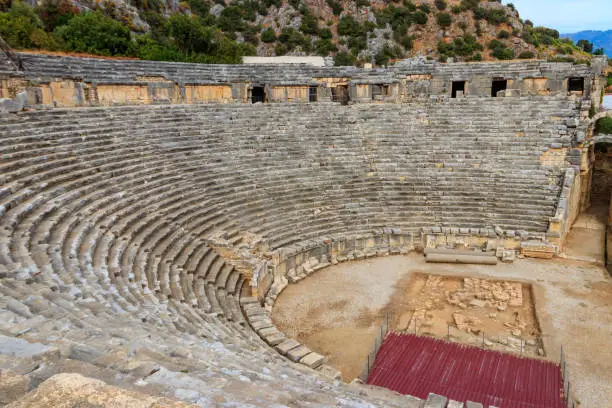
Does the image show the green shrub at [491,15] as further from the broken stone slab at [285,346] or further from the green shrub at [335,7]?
the broken stone slab at [285,346]

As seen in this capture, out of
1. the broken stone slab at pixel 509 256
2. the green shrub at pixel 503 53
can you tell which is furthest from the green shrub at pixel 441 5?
the broken stone slab at pixel 509 256

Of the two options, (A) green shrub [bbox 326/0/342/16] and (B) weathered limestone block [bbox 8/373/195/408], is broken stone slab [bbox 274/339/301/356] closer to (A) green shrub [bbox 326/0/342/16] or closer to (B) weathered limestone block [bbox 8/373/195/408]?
(B) weathered limestone block [bbox 8/373/195/408]

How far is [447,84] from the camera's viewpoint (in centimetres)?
1891

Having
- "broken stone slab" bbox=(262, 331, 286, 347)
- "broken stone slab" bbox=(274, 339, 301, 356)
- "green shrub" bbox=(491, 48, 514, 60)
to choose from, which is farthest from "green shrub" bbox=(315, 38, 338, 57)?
"broken stone slab" bbox=(274, 339, 301, 356)

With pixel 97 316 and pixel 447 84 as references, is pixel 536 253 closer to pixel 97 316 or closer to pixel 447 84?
pixel 447 84

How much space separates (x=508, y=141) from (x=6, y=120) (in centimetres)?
1474

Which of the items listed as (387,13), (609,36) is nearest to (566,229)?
(387,13)

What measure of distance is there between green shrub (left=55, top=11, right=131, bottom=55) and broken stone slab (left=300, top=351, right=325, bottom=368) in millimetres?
23043

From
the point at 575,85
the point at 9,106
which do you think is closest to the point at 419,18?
the point at 575,85

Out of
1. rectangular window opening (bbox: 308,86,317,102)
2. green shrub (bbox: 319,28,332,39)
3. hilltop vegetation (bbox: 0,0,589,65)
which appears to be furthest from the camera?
green shrub (bbox: 319,28,332,39)

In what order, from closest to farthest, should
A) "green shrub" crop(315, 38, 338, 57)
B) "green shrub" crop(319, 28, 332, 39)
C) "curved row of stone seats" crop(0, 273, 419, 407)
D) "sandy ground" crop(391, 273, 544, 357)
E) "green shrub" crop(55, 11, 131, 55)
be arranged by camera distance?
"curved row of stone seats" crop(0, 273, 419, 407) < "sandy ground" crop(391, 273, 544, 357) < "green shrub" crop(55, 11, 131, 55) < "green shrub" crop(315, 38, 338, 57) < "green shrub" crop(319, 28, 332, 39)

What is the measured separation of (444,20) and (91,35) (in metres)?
37.3

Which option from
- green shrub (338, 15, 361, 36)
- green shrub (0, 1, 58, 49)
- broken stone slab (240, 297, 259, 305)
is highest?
green shrub (338, 15, 361, 36)

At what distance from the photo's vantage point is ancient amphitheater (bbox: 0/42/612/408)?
185 inches
